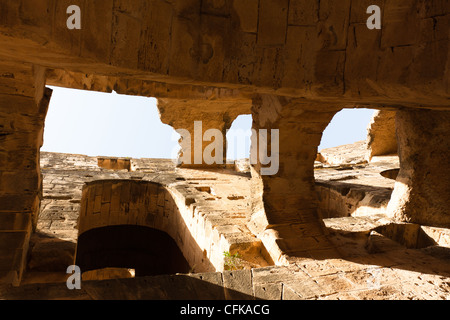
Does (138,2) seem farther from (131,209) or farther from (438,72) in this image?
(131,209)

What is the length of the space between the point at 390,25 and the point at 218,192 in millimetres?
5188

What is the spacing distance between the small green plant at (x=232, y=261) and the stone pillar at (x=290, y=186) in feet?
1.55

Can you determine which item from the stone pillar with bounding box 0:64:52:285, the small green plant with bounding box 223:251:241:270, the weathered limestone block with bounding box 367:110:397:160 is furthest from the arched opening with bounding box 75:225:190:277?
the weathered limestone block with bounding box 367:110:397:160

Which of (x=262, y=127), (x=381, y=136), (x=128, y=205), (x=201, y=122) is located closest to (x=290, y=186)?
(x=262, y=127)

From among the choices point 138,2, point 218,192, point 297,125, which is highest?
point 138,2

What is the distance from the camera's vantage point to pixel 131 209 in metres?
8.53

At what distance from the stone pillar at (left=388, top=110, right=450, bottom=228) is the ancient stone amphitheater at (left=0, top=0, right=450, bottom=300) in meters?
0.02

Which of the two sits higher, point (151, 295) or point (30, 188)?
point (30, 188)

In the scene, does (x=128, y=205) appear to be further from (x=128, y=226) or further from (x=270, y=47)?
(x=270, y=47)

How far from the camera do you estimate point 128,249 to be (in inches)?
358

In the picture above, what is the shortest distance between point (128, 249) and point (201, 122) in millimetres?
4001

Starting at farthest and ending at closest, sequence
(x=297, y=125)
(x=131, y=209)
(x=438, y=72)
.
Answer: (x=131, y=209), (x=297, y=125), (x=438, y=72)

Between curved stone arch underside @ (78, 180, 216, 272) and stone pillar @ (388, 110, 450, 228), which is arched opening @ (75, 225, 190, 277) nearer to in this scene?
curved stone arch underside @ (78, 180, 216, 272)
